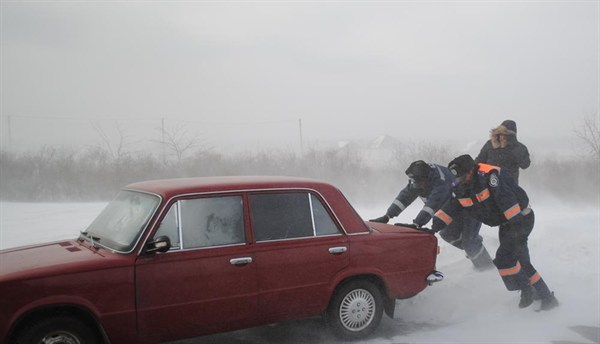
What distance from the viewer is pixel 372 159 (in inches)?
832

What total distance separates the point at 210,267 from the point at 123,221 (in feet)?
3.05

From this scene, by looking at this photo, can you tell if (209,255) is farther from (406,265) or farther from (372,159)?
(372,159)

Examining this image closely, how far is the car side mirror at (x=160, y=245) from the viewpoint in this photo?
3910 mm

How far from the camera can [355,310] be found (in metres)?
4.88

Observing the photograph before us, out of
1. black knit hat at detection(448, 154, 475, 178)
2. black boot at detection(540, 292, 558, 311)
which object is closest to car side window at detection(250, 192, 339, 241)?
black knit hat at detection(448, 154, 475, 178)

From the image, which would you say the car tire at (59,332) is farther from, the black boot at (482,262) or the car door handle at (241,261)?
the black boot at (482,262)

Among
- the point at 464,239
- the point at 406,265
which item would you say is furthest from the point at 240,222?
the point at 464,239

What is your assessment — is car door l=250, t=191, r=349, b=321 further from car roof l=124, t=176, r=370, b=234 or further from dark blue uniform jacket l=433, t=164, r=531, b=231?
dark blue uniform jacket l=433, t=164, r=531, b=231

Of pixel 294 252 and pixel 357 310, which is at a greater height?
pixel 294 252

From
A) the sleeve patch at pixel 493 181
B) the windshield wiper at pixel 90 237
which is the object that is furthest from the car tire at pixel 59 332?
the sleeve patch at pixel 493 181

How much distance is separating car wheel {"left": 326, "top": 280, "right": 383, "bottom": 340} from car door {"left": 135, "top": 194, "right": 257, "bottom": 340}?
2.84 feet

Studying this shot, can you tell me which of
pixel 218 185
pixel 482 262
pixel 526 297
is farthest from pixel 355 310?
pixel 482 262

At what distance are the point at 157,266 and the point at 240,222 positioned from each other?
0.83 metres

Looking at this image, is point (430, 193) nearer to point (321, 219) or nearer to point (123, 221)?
point (321, 219)
